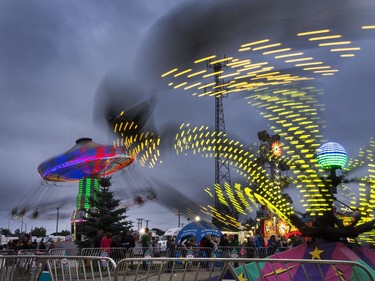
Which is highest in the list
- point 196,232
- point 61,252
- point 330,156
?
point 330,156

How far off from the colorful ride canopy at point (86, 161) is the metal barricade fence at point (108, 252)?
50.7ft

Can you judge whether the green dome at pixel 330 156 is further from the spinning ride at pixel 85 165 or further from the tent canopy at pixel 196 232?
the spinning ride at pixel 85 165

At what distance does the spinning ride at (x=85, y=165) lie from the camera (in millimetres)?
33906

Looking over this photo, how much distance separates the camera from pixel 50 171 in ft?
120

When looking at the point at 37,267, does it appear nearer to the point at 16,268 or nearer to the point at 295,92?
the point at 16,268

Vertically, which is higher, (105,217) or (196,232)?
(105,217)

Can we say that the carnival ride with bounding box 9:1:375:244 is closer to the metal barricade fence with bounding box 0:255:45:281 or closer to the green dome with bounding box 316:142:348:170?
the green dome with bounding box 316:142:348:170

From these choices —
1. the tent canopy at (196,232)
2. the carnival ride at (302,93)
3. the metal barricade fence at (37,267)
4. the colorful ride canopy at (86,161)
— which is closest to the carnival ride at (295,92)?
the carnival ride at (302,93)

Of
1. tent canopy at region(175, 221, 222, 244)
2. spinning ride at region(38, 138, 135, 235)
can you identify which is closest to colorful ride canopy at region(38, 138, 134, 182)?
spinning ride at region(38, 138, 135, 235)

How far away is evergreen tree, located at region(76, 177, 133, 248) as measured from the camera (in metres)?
26.0

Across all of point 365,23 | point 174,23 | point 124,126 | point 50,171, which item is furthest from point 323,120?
point 50,171

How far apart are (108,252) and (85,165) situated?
65.9ft

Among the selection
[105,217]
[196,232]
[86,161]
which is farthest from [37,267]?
[86,161]

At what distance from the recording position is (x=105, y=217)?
1024 inches
